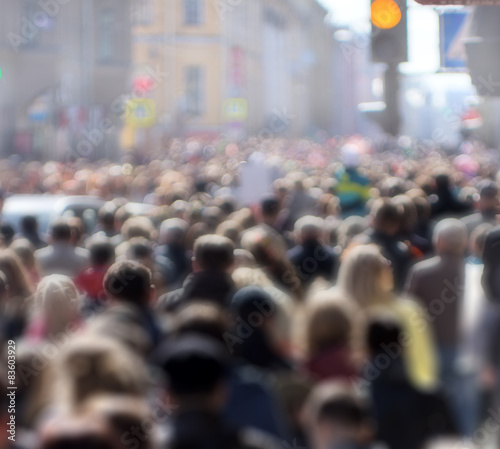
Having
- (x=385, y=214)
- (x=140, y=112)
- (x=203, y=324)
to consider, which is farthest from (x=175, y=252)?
(x=140, y=112)

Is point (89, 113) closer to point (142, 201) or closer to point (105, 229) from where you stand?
point (142, 201)

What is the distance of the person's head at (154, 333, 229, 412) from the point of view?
13.6 ft

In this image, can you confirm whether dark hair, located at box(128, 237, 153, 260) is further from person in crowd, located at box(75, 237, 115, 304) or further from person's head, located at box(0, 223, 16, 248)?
person's head, located at box(0, 223, 16, 248)

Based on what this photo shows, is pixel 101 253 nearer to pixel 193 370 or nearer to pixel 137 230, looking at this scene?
pixel 137 230

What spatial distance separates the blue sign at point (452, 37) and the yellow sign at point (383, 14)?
4.55 m

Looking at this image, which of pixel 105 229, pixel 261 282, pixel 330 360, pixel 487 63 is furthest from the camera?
pixel 105 229

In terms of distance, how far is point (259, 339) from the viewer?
596 cm

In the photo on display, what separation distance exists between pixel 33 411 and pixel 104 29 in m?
46.8

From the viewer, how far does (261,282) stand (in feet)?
25.0

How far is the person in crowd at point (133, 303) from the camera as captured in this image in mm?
6352

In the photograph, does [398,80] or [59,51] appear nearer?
[398,80]

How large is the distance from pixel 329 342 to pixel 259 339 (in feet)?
1.07

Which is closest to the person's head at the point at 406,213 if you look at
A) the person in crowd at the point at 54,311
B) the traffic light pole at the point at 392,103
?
the traffic light pole at the point at 392,103

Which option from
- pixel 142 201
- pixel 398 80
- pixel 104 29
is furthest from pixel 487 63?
pixel 104 29
